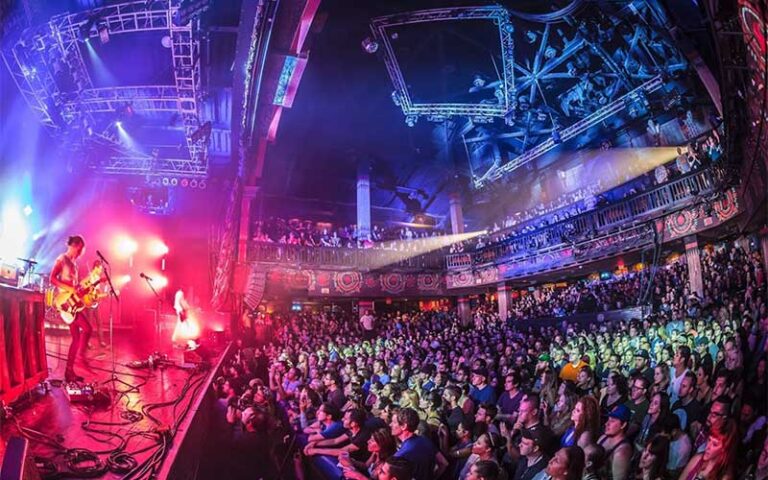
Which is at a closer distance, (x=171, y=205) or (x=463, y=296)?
(x=171, y=205)

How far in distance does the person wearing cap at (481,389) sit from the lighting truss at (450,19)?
11247 millimetres

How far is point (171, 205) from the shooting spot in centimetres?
1277

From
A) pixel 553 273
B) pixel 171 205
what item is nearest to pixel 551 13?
pixel 553 273

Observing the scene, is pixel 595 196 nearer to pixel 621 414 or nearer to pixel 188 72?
pixel 621 414

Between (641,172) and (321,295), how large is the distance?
12809mm

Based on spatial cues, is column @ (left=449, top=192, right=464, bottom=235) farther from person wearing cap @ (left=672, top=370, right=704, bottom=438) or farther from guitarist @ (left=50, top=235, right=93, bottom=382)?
guitarist @ (left=50, top=235, right=93, bottom=382)

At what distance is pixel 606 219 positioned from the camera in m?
13.1

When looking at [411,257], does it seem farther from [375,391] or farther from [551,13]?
[375,391]

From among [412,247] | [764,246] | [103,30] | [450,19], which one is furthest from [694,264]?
[103,30]

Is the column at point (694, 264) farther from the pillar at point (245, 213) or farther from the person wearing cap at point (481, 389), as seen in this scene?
the pillar at point (245, 213)

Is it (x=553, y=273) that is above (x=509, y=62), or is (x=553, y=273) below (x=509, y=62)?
below

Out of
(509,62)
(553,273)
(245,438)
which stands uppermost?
(509,62)

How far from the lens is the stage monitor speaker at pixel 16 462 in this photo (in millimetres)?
1391

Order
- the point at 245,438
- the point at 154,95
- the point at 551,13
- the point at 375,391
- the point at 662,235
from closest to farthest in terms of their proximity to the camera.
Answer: the point at 245,438, the point at 375,391, the point at 154,95, the point at 662,235, the point at 551,13
